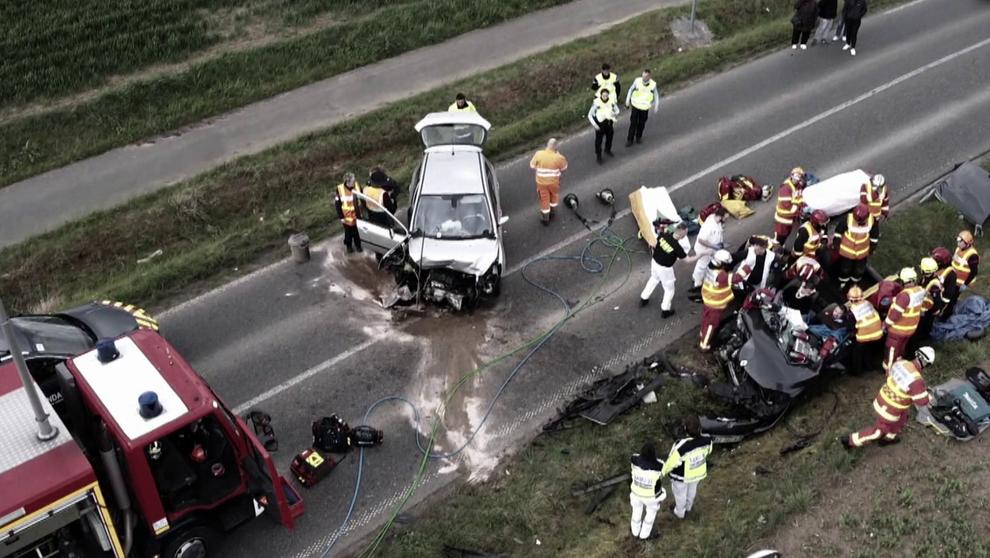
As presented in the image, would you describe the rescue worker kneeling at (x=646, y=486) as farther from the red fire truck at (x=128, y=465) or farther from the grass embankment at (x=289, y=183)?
the grass embankment at (x=289, y=183)

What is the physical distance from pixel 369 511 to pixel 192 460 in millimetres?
2438

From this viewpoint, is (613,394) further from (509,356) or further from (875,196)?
(875,196)

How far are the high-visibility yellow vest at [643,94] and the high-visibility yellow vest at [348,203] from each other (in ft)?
19.4

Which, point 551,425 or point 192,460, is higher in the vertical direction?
point 192,460

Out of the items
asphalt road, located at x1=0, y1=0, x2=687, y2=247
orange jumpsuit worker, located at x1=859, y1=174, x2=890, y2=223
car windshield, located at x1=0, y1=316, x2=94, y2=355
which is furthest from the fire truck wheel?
orange jumpsuit worker, located at x1=859, y1=174, x2=890, y2=223

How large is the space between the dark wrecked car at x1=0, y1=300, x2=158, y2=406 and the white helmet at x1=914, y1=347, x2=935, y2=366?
10434 millimetres

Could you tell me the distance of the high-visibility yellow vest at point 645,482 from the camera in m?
9.38

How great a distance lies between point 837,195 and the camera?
1484 centimetres

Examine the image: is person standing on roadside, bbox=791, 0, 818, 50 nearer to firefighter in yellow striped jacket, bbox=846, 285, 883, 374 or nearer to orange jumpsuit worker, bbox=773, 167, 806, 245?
orange jumpsuit worker, bbox=773, 167, 806, 245

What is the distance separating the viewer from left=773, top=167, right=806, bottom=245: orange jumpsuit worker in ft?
46.6

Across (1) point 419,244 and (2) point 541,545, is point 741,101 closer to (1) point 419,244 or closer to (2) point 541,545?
(1) point 419,244

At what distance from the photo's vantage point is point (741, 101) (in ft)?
62.4

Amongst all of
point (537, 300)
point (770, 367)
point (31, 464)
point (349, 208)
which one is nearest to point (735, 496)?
point (770, 367)

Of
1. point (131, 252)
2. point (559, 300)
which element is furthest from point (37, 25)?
point (559, 300)
